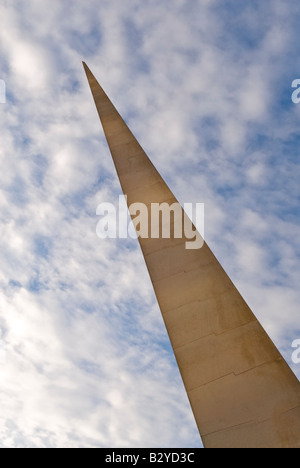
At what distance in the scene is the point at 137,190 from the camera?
14.3 m

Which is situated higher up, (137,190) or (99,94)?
(99,94)

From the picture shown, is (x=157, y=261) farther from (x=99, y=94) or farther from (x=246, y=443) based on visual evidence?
(x=99, y=94)

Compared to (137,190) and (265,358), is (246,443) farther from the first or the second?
(137,190)

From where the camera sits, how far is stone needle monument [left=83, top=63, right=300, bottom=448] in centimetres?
857

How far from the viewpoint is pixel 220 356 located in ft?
31.8

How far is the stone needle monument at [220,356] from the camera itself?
28.1 feet
